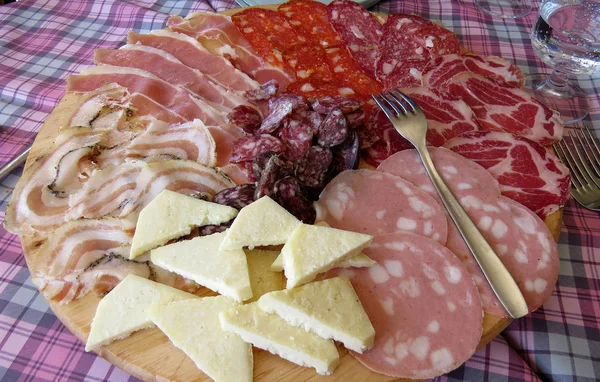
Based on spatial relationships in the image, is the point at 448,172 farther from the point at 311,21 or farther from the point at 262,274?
the point at 311,21

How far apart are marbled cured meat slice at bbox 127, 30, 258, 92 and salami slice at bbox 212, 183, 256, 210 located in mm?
526

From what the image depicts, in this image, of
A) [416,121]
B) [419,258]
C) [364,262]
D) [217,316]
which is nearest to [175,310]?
[217,316]

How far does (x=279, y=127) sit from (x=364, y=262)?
53 cm

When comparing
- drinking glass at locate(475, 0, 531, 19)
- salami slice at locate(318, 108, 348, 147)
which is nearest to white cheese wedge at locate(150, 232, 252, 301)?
salami slice at locate(318, 108, 348, 147)

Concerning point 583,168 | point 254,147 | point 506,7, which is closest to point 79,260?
point 254,147

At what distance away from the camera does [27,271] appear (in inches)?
54.5

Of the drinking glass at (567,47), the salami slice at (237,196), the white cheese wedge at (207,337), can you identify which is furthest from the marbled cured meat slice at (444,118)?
the white cheese wedge at (207,337)

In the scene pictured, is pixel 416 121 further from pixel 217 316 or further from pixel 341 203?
pixel 217 316

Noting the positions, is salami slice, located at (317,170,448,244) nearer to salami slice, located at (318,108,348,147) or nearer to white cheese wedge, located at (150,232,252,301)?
salami slice, located at (318,108,348,147)

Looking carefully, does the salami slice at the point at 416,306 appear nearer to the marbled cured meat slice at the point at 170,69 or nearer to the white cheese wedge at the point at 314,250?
the white cheese wedge at the point at 314,250

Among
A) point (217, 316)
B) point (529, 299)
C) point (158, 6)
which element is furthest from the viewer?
point (158, 6)

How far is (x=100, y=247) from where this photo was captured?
3.94 ft

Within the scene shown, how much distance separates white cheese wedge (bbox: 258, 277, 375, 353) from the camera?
38.1 inches

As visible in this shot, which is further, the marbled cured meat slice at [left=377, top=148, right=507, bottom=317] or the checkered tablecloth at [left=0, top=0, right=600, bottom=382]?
the marbled cured meat slice at [left=377, top=148, right=507, bottom=317]
